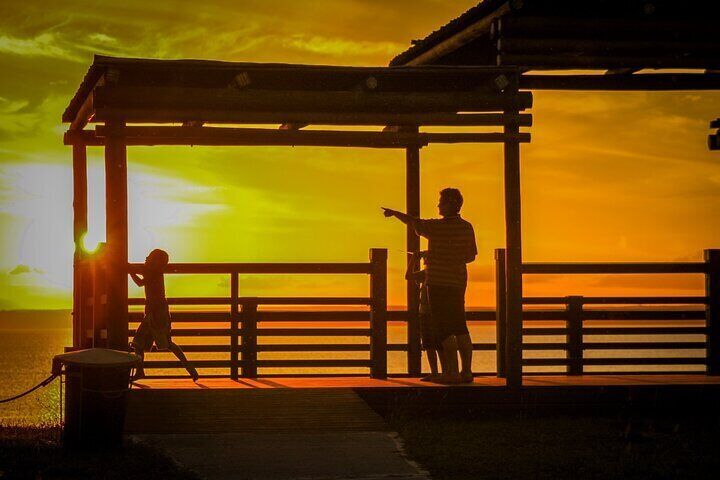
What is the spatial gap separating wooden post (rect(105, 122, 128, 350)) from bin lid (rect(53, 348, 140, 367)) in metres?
1.60

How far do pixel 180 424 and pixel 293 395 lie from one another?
143cm

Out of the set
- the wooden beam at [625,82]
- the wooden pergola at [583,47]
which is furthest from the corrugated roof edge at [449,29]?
the wooden beam at [625,82]

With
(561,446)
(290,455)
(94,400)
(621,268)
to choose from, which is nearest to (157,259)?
(94,400)

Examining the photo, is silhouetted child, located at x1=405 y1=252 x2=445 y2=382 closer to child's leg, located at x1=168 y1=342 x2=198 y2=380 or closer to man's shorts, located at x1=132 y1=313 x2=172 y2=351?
child's leg, located at x1=168 y1=342 x2=198 y2=380

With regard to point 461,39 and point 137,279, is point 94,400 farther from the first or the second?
point 461,39

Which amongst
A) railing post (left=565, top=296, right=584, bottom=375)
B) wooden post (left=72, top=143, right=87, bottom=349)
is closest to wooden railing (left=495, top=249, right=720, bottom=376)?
railing post (left=565, top=296, right=584, bottom=375)

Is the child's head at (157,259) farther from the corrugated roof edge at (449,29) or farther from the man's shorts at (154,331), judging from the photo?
the corrugated roof edge at (449,29)

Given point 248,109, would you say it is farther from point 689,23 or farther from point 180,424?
point 689,23

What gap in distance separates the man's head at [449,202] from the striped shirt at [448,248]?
0.22ft

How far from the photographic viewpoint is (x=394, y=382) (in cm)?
1302

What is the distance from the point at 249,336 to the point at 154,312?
1977 mm

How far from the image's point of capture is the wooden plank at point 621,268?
47.0 ft

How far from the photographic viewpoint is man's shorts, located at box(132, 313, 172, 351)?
13539mm

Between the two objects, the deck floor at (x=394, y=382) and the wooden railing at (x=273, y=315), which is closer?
the deck floor at (x=394, y=382)
